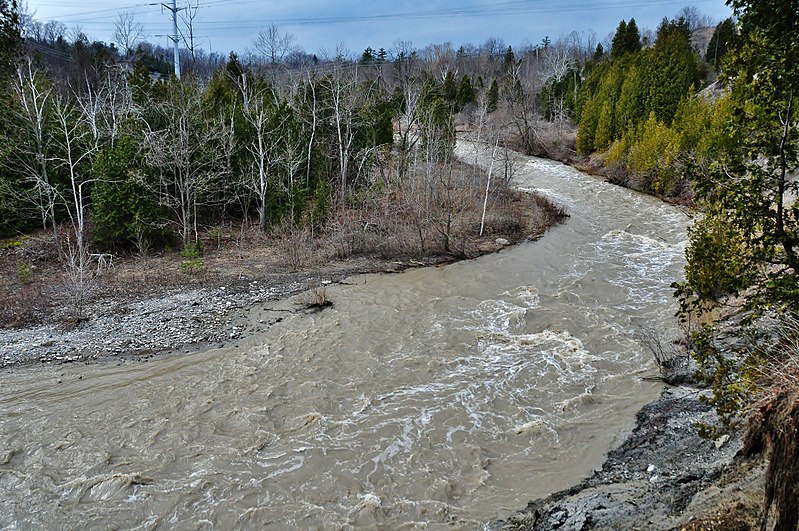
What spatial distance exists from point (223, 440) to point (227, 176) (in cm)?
1882

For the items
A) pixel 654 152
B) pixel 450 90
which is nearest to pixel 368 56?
pixel 450 90

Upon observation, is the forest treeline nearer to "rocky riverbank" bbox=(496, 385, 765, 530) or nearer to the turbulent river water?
the turbulent river water

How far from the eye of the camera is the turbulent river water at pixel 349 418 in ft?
26.1

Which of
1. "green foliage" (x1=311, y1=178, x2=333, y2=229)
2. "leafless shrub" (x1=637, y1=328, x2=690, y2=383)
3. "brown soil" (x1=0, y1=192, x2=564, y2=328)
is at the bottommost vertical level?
"leafless shrub" (x1=637, y1=328, x2=690, y2=383)

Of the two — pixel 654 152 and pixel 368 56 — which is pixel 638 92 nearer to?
pixel 654 152

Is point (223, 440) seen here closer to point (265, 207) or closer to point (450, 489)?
point (450, 489)

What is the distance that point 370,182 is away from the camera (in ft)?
92.6

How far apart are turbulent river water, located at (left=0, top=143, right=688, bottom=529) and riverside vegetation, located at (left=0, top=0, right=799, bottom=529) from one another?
9.12ft

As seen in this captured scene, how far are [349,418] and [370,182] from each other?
64.3 ft

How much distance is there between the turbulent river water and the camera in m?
7.97

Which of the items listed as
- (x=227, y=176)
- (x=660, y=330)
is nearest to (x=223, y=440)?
(x=660, y=330)

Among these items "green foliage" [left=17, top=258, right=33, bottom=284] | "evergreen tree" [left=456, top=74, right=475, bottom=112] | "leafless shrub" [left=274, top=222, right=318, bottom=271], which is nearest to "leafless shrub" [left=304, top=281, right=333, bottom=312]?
"leafless shrub" [left=274, top=222, right=318, bottom=271]

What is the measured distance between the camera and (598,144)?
4075 centimetres

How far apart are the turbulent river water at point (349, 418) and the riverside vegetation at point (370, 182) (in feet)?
9.12
